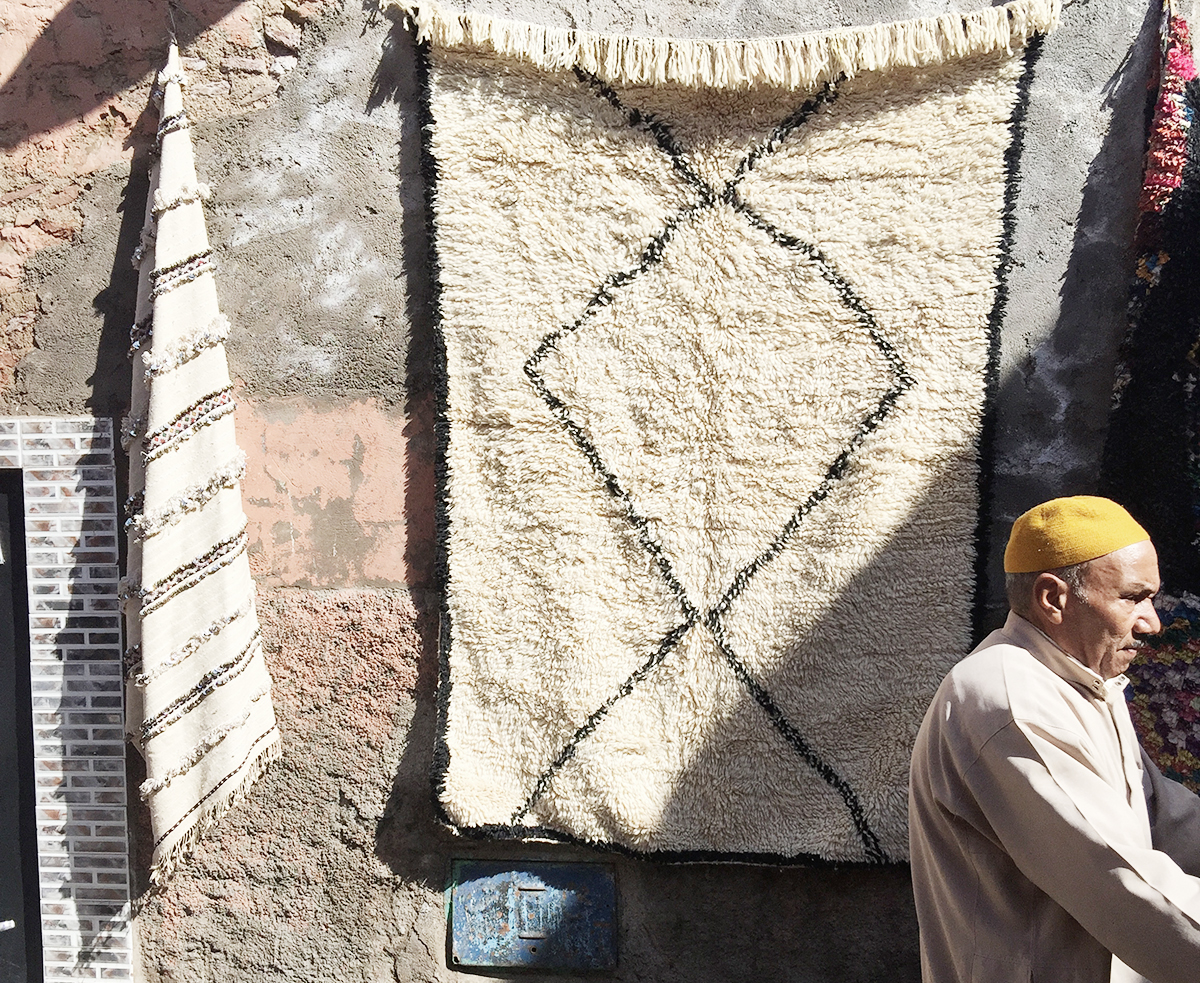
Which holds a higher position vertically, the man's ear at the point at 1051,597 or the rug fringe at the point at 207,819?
A: the man's ear at the point at 1051,597

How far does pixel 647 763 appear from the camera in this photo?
2221 mm

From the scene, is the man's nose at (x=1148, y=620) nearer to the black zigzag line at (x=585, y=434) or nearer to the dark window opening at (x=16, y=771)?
the black zigzag line at (x=585, y=434)

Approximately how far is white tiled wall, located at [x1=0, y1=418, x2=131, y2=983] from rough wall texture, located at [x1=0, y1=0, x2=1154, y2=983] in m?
0.09

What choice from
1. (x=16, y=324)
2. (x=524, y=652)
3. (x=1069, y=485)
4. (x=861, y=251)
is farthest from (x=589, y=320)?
(x=16, y=324)

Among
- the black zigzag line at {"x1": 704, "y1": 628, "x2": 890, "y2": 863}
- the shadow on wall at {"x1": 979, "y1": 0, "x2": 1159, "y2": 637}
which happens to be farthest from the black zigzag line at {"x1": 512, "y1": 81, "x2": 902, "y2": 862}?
the shadow on wall at {"x1": 979, "y1": 0, "x2": 1159, "y2": 637}

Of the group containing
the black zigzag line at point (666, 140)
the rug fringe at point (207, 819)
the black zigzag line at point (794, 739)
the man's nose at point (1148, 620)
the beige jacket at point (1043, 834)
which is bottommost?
the rug fringe at point (207, 819)

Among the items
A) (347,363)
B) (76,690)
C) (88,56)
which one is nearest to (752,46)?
(347,363)

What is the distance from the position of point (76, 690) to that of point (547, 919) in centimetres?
138

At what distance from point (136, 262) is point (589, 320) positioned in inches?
44.5

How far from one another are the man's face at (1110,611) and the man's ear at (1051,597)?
0.04ft

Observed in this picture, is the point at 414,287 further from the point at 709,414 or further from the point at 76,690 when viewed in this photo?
the point at 76,690

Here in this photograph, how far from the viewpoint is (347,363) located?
230cm

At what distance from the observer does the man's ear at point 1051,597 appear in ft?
5.11

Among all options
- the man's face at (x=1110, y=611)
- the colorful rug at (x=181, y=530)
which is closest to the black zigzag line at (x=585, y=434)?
the colorful rug at (x=181, y=530)
